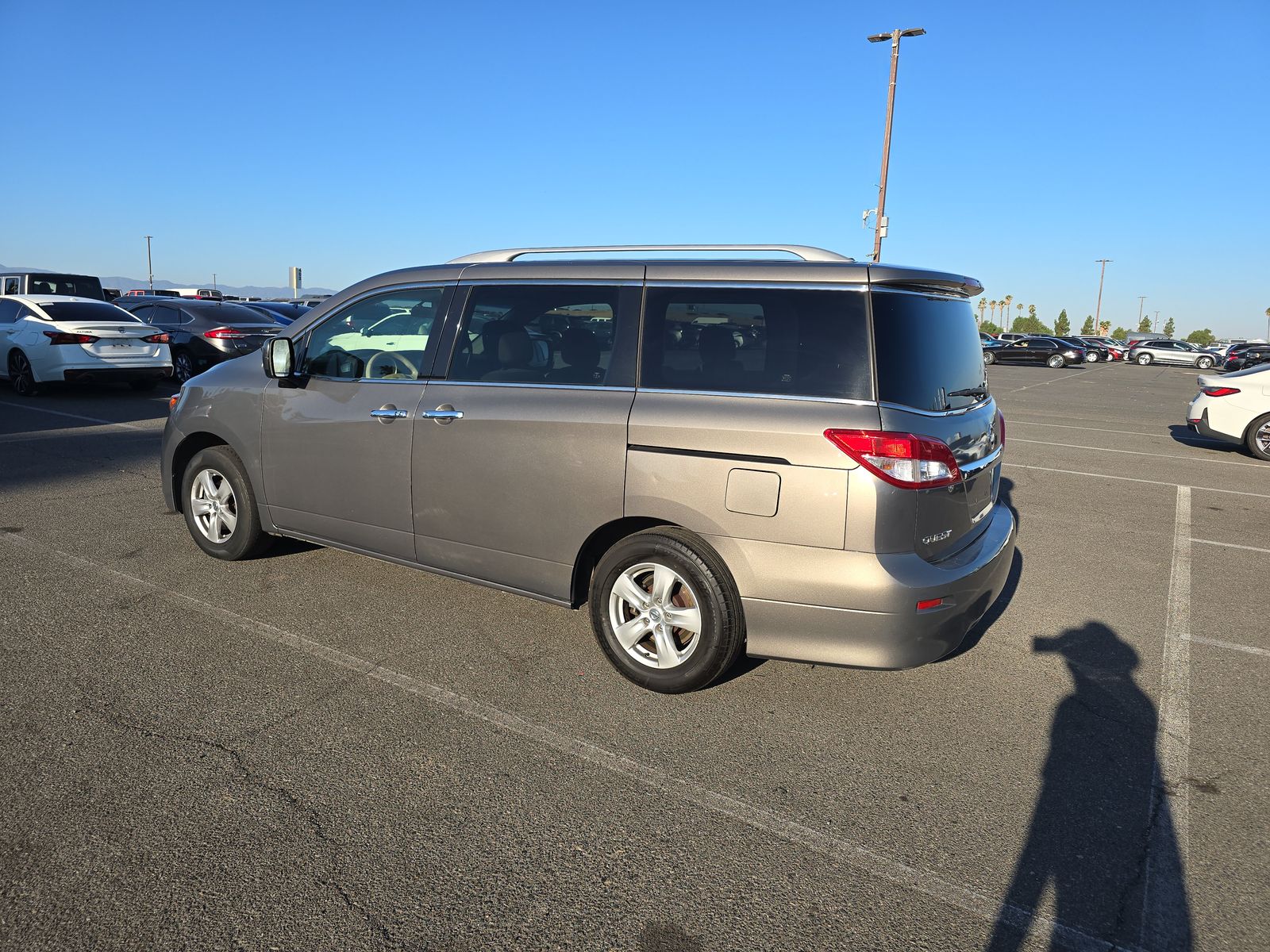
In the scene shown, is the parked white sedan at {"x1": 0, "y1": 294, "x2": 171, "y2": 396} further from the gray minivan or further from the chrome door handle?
the chrome door handle

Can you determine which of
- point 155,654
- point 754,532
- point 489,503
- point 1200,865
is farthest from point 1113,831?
point 155,654

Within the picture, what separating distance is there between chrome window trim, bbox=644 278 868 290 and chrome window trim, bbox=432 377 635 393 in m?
0.49

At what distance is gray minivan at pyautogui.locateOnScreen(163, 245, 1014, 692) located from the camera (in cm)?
348

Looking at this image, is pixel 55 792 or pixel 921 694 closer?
pixel 55 792

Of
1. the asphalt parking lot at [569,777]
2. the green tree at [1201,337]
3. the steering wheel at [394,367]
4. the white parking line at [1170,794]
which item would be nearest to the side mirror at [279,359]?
the steering wheel at [394,367]

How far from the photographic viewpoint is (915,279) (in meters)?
3.66

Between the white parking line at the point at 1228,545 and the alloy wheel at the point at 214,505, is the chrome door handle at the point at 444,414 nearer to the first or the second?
the alloy wheel at the point at 214,505

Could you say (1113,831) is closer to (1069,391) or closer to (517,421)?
(517,421)

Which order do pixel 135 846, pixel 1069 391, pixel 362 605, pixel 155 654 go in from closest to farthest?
pixel 135 846 → pixel 155 654 → pixel 362 605 → pixel 1069 391

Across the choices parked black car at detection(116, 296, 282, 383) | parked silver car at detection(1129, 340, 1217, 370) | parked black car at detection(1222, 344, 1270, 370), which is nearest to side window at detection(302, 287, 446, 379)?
parked black car at detection(116, 296, 282, 383)

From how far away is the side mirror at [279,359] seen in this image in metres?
4.98

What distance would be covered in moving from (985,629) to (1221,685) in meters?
1.08

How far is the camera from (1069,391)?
84.8ft

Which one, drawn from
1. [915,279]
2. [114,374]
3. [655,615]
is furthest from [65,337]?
[915,279]
